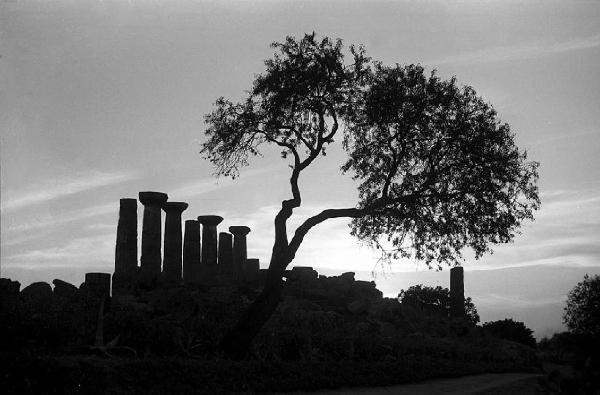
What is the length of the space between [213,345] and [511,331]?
26.0 meters

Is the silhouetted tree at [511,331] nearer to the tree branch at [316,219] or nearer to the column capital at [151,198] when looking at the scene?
the tree branch at [316,219]

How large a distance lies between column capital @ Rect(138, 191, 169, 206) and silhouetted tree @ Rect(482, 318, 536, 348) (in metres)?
22.6

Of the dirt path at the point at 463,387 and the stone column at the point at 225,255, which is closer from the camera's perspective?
the dirt path at the point at 463,387

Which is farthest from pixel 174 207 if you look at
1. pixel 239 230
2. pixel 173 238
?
pixel 239 230

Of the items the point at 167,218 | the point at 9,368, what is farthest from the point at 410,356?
the point at 167,218

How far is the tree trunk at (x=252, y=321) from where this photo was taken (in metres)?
23.1

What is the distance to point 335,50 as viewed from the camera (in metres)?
26.0

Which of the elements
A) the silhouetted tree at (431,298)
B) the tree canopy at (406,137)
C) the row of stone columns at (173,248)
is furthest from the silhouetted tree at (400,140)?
the silhouetted tree at (431,298)

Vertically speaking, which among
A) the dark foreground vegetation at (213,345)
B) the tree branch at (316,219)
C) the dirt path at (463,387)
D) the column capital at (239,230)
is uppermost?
the column capital at (239,230)

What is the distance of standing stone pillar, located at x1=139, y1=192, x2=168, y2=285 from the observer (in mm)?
44750

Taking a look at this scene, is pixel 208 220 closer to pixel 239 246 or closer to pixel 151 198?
pixel 239 246

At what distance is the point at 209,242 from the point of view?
51.0 m

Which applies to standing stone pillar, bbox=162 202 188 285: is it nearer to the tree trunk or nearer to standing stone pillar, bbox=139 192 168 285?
standing stone pillar, bbox=139 192 168 285

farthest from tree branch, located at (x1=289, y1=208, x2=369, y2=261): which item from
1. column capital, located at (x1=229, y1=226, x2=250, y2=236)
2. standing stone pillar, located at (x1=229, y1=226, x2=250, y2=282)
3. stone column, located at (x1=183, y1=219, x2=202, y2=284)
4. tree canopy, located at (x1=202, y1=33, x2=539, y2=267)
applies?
column capital, located at (x1=229, y1=226, x2=250, y2=236)
